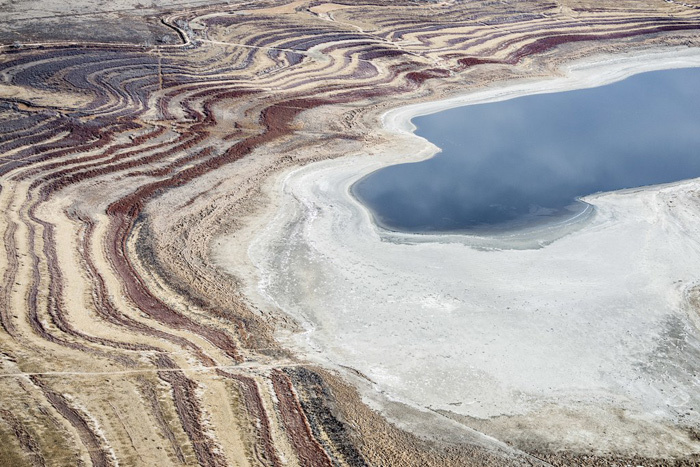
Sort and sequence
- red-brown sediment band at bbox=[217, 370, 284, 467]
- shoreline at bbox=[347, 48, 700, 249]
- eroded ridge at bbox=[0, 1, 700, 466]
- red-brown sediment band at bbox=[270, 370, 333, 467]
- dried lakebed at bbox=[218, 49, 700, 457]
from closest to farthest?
red-brown sediment band at bbox=[217, 370, 284, 467]
red-brown sediment band at bbox=[270, 370, 333, 467]
eroded ridge at bbox=[0, 1, 700, 466]
dried lakebed at bbox=[218, 49, 700, 457]
shoreline at bbox=[347, 48, 700, 249]

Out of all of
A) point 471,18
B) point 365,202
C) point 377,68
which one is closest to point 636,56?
point 471,18

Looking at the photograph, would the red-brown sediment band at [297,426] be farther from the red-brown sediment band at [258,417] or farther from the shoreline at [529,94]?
the shoreline at [529,94]

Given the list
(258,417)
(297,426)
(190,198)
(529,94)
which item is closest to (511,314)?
(297,426)

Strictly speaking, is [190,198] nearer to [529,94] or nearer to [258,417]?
[258,417]

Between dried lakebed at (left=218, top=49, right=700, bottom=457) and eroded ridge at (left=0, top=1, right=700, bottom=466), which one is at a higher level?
eroded ridge at (left=0, top=1, right=700, bottom=466)

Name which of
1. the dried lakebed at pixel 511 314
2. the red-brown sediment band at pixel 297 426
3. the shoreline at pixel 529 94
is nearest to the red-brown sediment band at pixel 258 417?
the red-brown sediment band at pixel 297 426

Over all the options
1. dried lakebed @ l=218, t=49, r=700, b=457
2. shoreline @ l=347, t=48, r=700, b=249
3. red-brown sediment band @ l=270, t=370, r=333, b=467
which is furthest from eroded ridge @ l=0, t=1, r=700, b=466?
shoreline @ l=347, t=48, r=700, b=249

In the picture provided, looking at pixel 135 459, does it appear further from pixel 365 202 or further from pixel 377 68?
pixel 377 68

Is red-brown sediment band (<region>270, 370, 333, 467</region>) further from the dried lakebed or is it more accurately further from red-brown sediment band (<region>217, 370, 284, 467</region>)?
the dried lakebed
